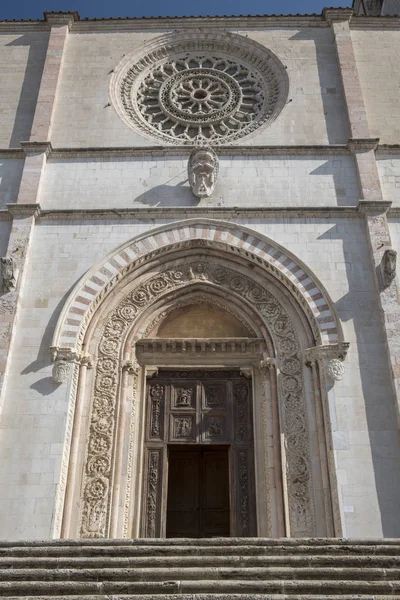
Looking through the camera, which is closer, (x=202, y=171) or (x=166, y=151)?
→ (x=202, y=171)

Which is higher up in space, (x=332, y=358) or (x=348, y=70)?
(x=348, y=70)

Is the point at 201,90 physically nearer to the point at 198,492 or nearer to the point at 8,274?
the point at 8,274

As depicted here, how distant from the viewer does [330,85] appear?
1296 cm

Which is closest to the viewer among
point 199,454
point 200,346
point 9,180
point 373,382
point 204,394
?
point 373,382

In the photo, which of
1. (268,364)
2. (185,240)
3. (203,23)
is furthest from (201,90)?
(268,364)

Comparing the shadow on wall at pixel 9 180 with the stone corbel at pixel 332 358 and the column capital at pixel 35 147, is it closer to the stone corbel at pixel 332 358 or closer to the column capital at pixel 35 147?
the column capital at pixel 35 147

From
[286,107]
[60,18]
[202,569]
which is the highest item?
[60,18]

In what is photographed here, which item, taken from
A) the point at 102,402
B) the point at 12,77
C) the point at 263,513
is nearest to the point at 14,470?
the point at 102,402

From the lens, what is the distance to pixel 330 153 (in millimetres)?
11797

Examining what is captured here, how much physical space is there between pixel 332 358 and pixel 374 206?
3.01 m

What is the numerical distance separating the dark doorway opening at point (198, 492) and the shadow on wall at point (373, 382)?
252 cm

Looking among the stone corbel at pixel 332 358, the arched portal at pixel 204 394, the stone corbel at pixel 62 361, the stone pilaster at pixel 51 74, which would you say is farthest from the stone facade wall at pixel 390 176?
the stone pilaster at pixel 51 74

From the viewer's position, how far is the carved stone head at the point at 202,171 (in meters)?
11.2

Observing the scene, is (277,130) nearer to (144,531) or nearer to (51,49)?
(51,49)
